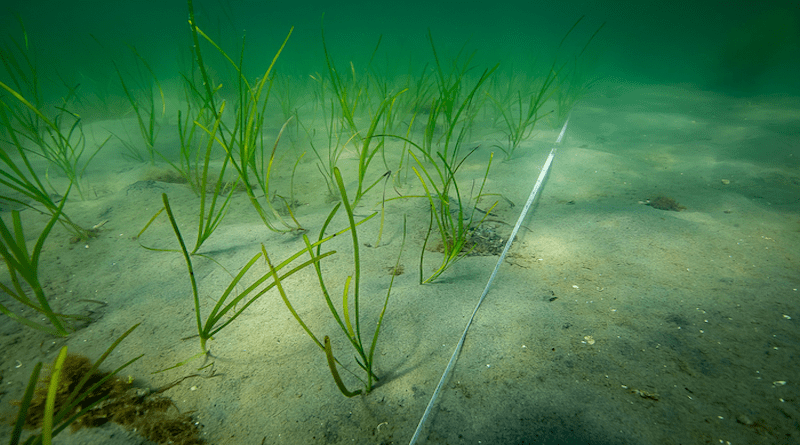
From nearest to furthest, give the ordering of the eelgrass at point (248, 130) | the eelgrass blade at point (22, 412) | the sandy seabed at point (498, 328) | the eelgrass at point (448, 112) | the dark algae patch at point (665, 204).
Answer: the eelgrass blade at point (22, 412) → the sandy seabed at point (498, 328) → the eelgrass at point (248, 130) → the eelgrass at point (448, 112) → the dark algae patch at point (665, 204)

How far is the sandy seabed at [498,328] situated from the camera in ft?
3.38

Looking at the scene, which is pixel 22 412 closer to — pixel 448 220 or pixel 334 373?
pixel 334 373

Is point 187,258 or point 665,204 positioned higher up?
point 187,258

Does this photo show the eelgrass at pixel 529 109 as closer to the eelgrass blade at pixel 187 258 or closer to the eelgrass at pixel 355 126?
the eelgrass at pixel 355 126

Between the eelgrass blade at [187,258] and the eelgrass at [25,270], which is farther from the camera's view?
the eelgrass at [25,270]

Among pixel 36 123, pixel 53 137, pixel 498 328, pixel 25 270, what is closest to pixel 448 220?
pixel 498 328

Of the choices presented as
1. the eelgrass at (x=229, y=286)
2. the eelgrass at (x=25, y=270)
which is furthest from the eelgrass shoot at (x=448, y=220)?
the eelgrass at (x=25, y=270)

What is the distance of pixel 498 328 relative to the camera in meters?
1.38

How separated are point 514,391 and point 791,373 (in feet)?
3.28

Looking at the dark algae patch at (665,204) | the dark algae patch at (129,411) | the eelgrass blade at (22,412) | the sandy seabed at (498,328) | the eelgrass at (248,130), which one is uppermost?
the eelgrass at (248,130)

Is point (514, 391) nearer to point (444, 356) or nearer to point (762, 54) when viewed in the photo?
point (444, 356)

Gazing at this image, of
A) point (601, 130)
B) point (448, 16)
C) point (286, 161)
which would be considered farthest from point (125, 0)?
point (601, 130)

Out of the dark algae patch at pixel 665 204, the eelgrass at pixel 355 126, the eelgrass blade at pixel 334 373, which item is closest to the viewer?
the eelgrass blade at pixel 334 373

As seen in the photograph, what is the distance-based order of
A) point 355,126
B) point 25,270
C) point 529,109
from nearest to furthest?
1. point 25,270
2. point 355,126
3. point 529,109
